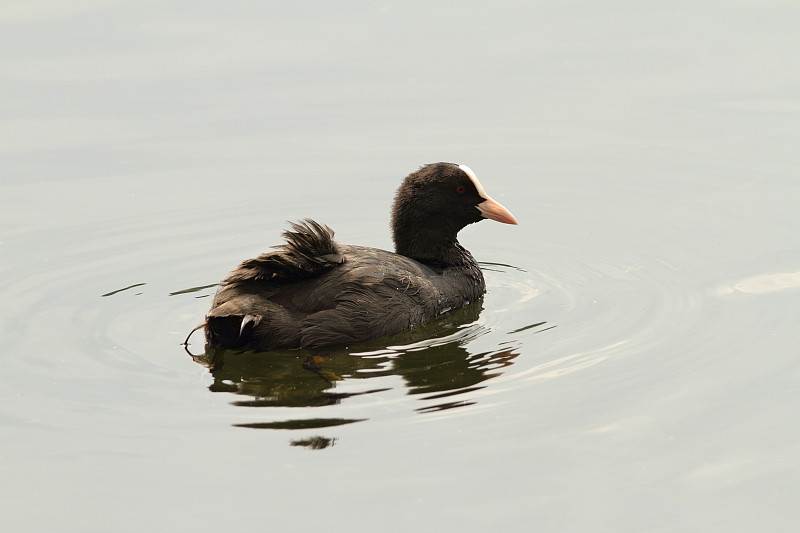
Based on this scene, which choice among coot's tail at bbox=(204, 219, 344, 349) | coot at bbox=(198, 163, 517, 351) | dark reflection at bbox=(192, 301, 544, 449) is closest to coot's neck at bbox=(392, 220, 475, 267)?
coot at bbox=(198, 163, 517, 351)

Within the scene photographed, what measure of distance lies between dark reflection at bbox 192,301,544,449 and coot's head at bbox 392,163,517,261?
3.89 feet

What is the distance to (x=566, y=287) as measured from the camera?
973cm

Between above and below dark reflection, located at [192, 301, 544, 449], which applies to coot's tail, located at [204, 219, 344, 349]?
above

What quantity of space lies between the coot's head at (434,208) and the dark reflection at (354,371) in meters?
1.19

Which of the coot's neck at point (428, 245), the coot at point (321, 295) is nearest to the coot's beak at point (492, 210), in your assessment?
the coot's neck at point (428, 245)

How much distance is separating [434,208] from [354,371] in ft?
7.20

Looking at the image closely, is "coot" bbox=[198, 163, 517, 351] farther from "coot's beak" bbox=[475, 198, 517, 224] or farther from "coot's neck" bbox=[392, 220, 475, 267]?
"coot's beak" bbox=[475, 198, 517, 224]

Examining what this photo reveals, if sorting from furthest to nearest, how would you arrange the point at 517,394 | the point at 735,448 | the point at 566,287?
the point at 566,287 < the point at 517,394 < the point at 735,448

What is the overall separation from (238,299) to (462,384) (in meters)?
1.57

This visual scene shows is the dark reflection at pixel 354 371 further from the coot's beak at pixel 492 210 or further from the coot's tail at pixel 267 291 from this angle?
the coot's beak at pixel 492 210

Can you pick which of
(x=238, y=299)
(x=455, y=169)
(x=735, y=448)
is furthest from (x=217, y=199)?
(x=735, y=448)

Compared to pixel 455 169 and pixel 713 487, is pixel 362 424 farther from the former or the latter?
pixel 455 169

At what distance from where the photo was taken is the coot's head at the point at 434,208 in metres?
9.94

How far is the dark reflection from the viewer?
7.61 meters
